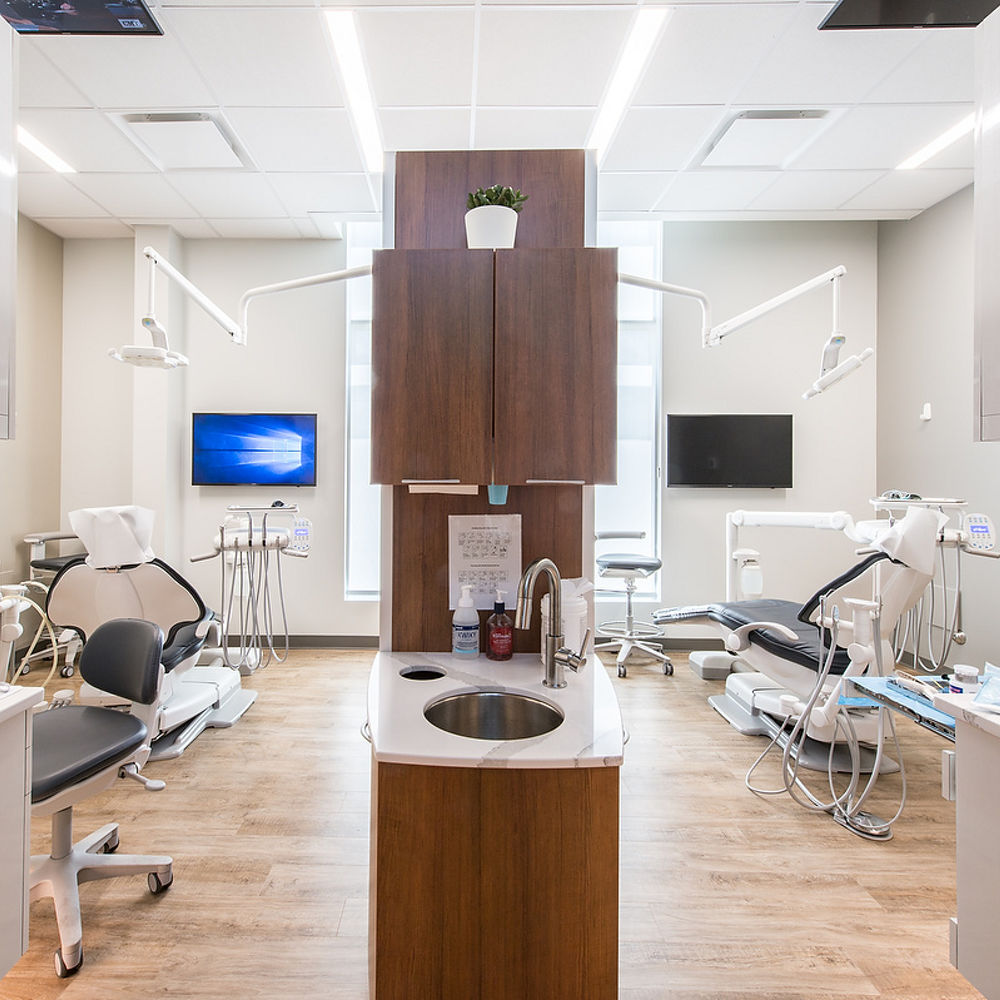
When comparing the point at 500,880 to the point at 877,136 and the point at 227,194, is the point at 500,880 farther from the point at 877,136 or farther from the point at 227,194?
the point at 227,194

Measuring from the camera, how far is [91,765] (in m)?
1.61

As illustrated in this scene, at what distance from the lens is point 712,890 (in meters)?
1.89

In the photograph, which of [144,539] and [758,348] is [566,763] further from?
[758,348]

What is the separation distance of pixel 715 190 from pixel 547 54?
63.5 inches

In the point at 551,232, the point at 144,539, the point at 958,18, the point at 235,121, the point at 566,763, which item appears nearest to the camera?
the point at 566,763

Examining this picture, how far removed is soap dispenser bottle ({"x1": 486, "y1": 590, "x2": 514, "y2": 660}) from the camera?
1.75 m

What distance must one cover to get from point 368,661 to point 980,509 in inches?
146

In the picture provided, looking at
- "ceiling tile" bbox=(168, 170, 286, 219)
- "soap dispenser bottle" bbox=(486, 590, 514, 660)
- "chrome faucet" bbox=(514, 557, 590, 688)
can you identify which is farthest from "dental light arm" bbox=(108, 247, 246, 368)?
"chrome faucet" bbox=(514, 557, 590, 688)

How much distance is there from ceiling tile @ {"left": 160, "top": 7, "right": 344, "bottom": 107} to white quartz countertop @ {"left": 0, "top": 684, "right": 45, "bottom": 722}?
240cm

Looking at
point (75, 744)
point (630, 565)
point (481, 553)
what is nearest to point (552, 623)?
point (481, 553)

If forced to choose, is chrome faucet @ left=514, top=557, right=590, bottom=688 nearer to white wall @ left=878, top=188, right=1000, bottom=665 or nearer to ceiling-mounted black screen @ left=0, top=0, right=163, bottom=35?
ceiling-mounted black screen @ left=0, top=0, right=163, bottom=35

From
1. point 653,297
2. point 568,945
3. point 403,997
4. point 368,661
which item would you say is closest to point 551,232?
point 568,945

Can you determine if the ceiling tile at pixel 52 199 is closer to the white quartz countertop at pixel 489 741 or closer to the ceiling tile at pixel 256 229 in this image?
the ceiling tile at pixel 256 229

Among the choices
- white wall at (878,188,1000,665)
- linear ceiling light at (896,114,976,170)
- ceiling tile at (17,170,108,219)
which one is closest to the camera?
linear ceiling light at (896,114,976,170)
